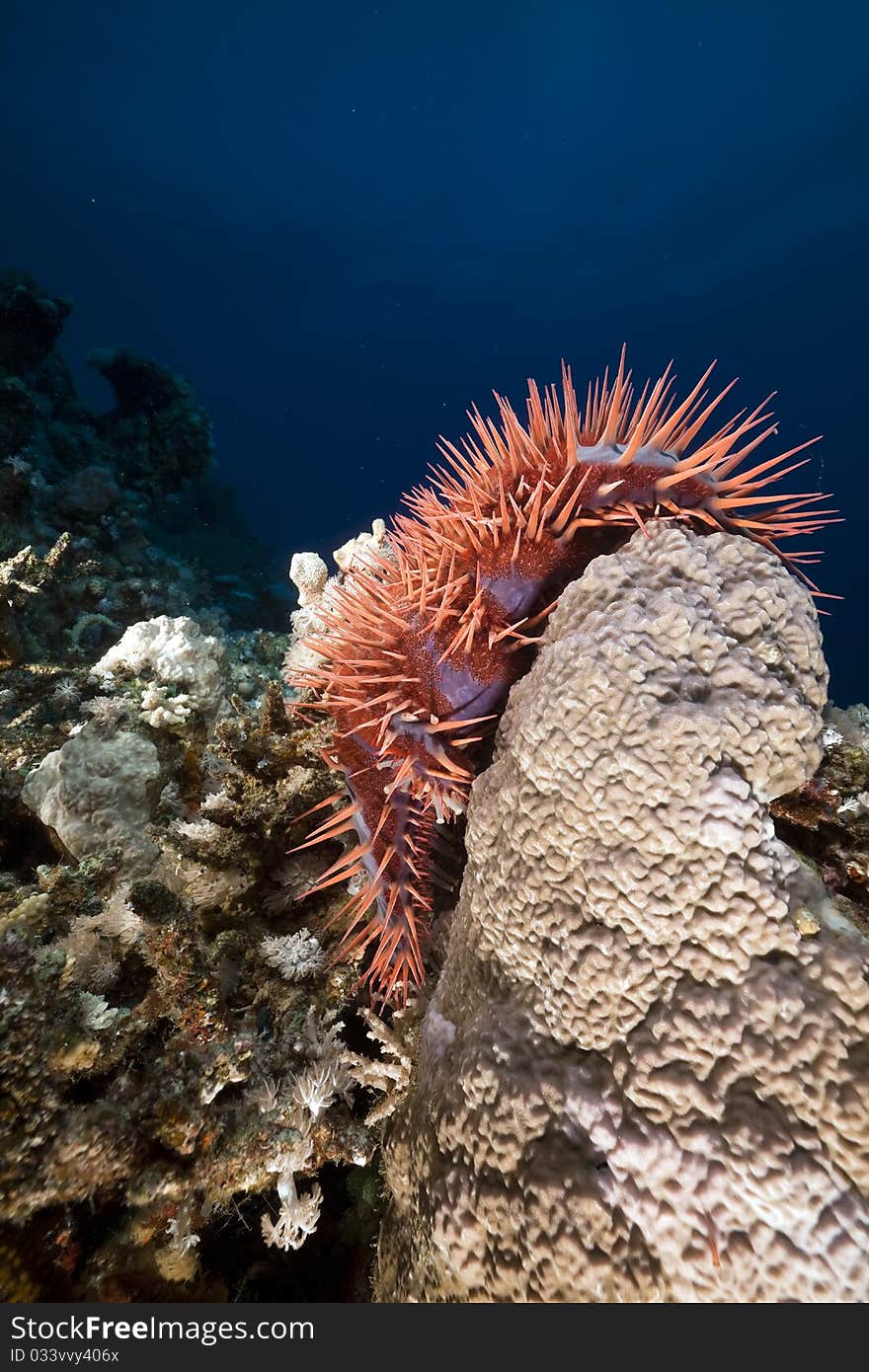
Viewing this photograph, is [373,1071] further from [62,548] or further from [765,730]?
[62,548]

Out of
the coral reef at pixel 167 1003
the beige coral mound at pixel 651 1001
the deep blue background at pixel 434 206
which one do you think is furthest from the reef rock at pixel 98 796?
the deep blue background at pixel 434 206

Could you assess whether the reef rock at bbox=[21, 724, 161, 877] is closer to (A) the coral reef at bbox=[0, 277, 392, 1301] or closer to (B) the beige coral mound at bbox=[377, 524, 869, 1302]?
(A) the coral reef at bbox=[0, 277, 392, 1301]

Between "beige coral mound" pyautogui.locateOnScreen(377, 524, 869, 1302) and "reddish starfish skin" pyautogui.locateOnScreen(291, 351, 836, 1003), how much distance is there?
0.84 feet

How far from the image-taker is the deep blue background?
5141 centimetres

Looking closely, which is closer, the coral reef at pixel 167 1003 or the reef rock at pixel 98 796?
the coral reef at pixel 167 1003

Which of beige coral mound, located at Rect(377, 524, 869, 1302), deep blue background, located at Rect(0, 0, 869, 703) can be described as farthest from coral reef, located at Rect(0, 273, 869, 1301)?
deep blue background, located at Rect(0, 0, 869, 703)

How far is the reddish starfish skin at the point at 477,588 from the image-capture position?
2119 mm

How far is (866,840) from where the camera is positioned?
6.76 feet

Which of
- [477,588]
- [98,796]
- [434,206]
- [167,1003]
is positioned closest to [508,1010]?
[167,1003]

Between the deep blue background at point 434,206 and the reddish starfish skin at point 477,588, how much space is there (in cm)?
5074

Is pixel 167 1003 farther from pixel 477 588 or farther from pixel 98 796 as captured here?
pixel 477 588

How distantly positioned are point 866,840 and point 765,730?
77 cm

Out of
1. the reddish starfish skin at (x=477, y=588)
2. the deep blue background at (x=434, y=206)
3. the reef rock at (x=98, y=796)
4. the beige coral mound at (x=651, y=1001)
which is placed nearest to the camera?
the beige coral mound at (x=651, y=1001)

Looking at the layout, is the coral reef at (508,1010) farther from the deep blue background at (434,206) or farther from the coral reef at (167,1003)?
the deep blue background at (434,206)
